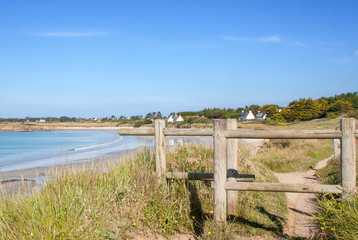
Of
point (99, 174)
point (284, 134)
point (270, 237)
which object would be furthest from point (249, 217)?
point (99, 174)

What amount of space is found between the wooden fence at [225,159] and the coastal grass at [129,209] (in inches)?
9.5

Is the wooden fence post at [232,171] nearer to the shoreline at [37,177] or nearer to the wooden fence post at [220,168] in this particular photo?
the wooden fence post at [220,168]

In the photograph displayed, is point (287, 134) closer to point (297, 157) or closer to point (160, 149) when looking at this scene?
point (160, 149)

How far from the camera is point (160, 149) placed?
5770 millimetres

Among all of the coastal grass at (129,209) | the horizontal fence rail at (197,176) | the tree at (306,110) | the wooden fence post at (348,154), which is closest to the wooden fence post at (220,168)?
the coastal grass at (129,209)

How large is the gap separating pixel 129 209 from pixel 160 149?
1165 mm

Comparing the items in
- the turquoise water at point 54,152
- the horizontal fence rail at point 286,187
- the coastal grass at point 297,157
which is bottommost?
the turquoise water at point 54,152

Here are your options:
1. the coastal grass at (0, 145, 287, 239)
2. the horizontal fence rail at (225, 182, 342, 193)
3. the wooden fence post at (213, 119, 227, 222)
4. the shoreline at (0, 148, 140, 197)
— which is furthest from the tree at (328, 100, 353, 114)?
the wooden fence post at (213, 119, 227, 222)

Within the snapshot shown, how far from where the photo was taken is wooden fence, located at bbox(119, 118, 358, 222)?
184 inches

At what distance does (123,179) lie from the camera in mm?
5820

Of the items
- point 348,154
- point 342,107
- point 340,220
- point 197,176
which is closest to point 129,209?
point 197,176

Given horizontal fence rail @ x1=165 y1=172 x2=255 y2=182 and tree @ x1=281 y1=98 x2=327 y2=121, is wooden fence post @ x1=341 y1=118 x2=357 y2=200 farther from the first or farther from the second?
tree @ x1=281 y1=98 x2=327 y2=121

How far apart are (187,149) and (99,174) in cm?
240

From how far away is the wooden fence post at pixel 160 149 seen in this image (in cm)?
571
